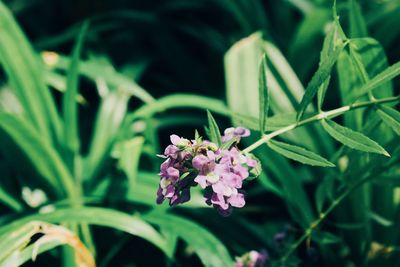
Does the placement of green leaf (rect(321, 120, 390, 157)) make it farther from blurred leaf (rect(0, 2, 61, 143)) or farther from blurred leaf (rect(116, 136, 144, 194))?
blurred leaf (rect(0, 2, 61, 143))

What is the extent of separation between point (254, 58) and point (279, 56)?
71 mm

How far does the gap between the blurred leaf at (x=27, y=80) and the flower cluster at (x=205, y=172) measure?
2.37 ft

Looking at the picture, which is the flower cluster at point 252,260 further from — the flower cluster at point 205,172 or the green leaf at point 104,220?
the flower cluster at point 205,172

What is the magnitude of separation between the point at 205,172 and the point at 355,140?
0.83ft

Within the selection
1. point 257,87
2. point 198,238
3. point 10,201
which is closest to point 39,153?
point 10,201

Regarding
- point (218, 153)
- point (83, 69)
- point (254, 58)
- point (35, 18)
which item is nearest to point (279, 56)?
point (254, 58)

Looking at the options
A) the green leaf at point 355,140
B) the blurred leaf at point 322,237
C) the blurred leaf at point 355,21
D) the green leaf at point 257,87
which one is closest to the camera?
the green leaf at point 355,140

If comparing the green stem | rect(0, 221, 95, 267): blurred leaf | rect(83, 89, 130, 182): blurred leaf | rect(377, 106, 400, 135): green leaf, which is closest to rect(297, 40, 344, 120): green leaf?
rect(377, 106, 400, 135): green leaf

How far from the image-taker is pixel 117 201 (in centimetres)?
126

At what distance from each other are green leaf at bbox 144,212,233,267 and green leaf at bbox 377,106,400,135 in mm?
421

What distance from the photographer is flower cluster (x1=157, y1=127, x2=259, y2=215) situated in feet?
2.20

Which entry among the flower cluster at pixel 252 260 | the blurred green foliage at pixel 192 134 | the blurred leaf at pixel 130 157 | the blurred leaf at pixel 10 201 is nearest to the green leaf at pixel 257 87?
the blurred green foliage at pixel 192 134

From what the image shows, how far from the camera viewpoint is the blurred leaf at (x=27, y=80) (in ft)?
4.41

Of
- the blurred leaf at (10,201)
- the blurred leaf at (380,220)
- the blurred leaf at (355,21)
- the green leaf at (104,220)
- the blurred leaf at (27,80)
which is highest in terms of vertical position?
the blurred leaf at (27,80)
